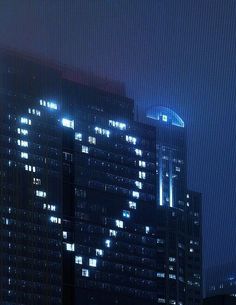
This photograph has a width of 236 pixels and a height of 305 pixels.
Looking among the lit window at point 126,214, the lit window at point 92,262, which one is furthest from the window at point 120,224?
the lit window at point 92,262

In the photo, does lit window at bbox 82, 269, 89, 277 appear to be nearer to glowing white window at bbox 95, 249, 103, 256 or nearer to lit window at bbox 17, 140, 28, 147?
glowing white window at bbox 95, 249, 103, 256

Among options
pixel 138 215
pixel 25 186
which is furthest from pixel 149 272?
pixel 25 186

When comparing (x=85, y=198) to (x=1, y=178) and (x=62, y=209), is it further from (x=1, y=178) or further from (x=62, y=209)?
(x=1, y=178)

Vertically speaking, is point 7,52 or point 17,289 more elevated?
point 7,52

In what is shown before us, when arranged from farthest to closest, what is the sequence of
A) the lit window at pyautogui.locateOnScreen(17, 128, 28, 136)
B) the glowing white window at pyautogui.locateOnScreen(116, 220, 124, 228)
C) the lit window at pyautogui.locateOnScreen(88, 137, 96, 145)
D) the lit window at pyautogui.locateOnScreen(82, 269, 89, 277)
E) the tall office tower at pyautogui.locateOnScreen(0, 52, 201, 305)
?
the lit window at pyautogui.locateOnScreen(88, 137, 96, 145)
the glowing white window at pyautogui.locateOnScreen(116, 220, 124, 228)
the lit window at pyautogui.locateOnScreen(82, 269, 89, 277)
the lit window at pyautogui.locateOnScreen(17, 128, 28, 136)
the tall office tower at pyautogui.locateOnScreen(0, 52, 201, 305)

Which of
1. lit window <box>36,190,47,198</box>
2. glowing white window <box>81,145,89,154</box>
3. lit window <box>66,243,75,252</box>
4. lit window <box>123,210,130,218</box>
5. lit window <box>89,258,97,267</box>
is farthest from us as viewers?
lit window <box>123,210,130,218</box>

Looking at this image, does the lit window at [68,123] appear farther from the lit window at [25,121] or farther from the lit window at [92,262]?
the lit window at [92,262]

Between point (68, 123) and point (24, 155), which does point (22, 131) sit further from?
point (68, 123)

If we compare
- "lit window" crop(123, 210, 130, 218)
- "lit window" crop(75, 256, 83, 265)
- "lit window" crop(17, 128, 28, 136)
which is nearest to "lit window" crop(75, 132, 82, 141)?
"lit window" crop(17, 128, 28, 136)
